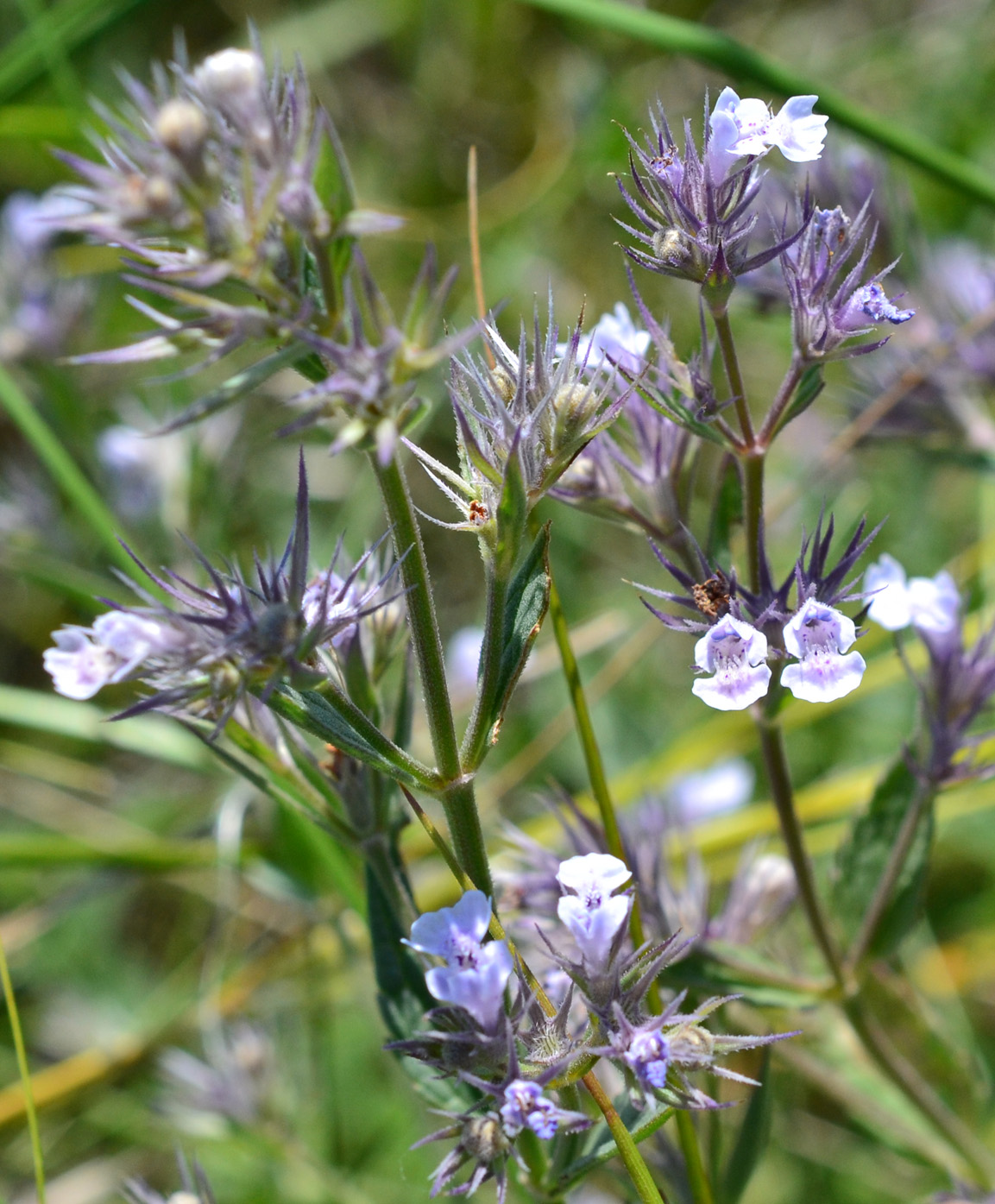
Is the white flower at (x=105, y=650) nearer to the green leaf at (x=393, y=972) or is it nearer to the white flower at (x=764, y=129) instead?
the green leaf at (x=393, y=972)

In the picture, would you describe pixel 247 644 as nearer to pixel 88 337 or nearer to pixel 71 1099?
pixel 71 1099

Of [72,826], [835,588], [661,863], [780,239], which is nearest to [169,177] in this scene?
[780,239]

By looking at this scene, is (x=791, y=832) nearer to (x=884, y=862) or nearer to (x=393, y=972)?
(x=884, y=862)

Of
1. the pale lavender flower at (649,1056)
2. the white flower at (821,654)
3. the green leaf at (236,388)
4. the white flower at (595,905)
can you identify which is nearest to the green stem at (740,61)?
the white flower at (821,654)

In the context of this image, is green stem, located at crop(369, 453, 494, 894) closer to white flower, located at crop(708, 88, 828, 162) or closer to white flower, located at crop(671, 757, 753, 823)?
white flower, located at crop(708, 88, 828, 162)

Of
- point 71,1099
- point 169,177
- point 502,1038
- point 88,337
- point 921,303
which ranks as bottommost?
point 71,1099

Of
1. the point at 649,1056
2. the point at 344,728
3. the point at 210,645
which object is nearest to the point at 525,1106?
the point at 649,1056
